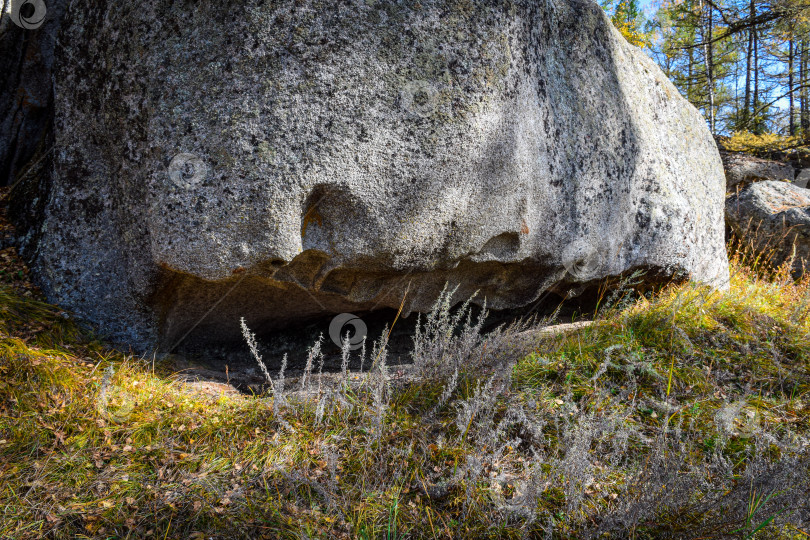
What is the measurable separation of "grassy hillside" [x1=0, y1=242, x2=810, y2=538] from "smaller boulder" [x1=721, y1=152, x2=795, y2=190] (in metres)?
7.37

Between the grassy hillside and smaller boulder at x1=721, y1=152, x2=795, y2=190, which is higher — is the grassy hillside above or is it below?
below

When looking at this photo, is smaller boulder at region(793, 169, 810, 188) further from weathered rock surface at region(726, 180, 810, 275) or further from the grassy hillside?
the grassy hillside

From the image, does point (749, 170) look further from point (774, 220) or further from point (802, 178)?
point (774, 220)

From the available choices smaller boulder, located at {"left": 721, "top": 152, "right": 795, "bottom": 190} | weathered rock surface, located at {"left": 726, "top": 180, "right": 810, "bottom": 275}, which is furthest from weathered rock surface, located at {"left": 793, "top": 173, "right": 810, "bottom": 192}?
weathered rock surface, located at {"left": 726, "top": 180, "right": 810, "bottom": 275}

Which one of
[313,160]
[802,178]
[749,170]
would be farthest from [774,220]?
[802,178]

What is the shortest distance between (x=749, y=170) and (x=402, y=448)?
9.66 meters

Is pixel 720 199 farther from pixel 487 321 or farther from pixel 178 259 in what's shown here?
pixel 178 259

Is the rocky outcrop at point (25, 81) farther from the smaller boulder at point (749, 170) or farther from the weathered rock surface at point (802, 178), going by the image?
the weathered rock surface at point (802, 178)

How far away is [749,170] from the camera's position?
9.23m

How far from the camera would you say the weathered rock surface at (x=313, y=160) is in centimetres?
234

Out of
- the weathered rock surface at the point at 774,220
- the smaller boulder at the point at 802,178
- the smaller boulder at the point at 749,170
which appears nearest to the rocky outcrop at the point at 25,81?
the weathered rock surface at the point at 774,220

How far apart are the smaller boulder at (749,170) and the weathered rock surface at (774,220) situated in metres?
3.41

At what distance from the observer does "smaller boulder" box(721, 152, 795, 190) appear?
9.23m

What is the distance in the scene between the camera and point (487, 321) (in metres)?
4.19
